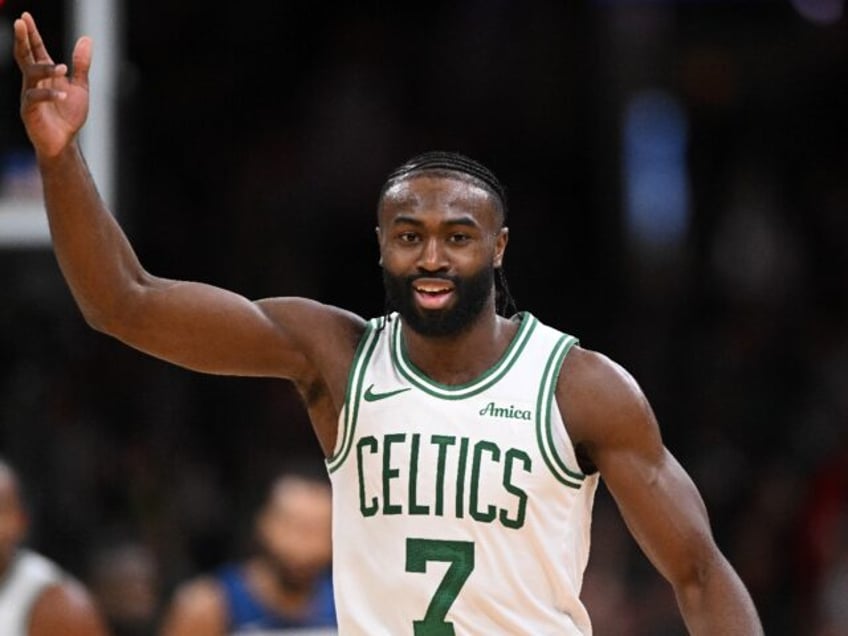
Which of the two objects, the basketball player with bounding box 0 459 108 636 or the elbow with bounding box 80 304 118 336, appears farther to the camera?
the basketball player with bounding box 0 459 108 636

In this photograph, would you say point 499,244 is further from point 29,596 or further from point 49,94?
point 29,596

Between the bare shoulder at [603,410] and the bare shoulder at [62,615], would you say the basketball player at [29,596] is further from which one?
the bare shoulder at [603,410]

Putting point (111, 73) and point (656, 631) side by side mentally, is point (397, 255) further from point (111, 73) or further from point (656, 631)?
point (656, 631)

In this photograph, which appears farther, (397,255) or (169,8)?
(169,8)

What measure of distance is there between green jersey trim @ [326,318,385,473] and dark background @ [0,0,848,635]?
14.7ft

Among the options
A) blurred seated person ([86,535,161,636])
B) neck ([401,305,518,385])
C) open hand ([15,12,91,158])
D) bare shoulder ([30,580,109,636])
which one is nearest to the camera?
open hand ([15,12,91,158])

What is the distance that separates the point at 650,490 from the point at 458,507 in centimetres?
47

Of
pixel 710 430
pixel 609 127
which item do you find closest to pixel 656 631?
pixel 710 430

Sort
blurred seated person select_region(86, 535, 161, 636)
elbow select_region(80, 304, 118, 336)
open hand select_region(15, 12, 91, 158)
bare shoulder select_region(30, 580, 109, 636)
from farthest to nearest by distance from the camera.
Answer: blurred seated person select_region(86, 535, 161, 636) < bare shoulder select_region(30, 580, 109, 636) < elbow select_region(80, 304, 118, 336) < open hand select_region(15, 12, 91, 158)

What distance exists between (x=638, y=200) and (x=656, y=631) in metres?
4.34

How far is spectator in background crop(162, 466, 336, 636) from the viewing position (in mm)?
8188

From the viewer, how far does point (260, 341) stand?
4984 millimetres

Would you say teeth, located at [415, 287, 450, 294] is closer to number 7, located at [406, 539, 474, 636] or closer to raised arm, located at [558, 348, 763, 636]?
raised arm, located at [558, 348, 763, 636]

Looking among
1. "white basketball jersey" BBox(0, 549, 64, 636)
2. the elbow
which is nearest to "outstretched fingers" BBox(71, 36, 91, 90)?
the elbow
